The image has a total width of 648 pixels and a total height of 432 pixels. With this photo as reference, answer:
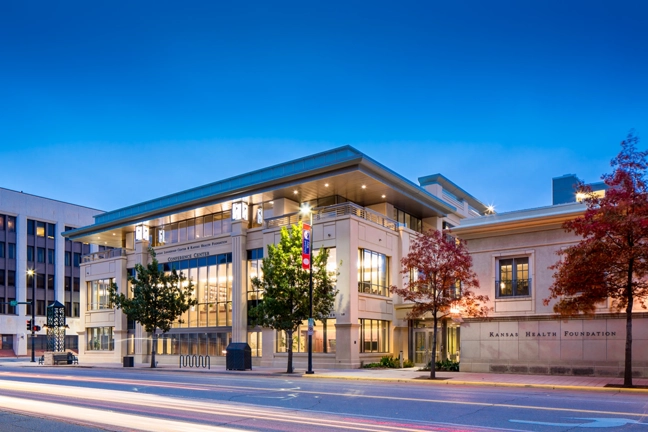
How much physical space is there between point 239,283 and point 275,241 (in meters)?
4.44

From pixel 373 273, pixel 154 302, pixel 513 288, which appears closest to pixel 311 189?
pixel 373 273

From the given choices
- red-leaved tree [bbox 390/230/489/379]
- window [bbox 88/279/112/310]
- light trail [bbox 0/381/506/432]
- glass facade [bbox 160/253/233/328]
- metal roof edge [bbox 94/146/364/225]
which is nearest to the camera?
light trail [bbox 0/381/506/432]

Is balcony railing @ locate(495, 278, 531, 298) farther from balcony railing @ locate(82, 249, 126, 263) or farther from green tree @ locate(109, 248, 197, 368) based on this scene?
balcony railing @ locate(82, 249, 126, 263)

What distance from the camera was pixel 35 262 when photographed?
87250mm

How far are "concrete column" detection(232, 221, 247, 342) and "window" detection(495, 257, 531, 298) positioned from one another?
1908 cm

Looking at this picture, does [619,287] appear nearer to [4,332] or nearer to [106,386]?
[106,386]

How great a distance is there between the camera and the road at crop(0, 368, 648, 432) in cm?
1232

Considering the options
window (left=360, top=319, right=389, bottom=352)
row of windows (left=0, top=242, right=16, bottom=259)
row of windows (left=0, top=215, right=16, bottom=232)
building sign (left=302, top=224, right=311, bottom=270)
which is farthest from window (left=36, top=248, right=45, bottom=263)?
building sign (left=302, top=224, right=311, bottom=270)

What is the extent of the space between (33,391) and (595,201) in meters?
20.7

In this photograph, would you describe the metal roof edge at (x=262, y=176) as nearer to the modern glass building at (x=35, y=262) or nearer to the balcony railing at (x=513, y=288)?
the balcony railing at (x=513, y=288)

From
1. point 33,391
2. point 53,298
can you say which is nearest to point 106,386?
point 33,391

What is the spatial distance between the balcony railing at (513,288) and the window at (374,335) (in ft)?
35.0

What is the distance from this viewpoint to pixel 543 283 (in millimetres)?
28031

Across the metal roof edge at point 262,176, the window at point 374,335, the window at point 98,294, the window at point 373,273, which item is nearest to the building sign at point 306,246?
the window at point 373,273
